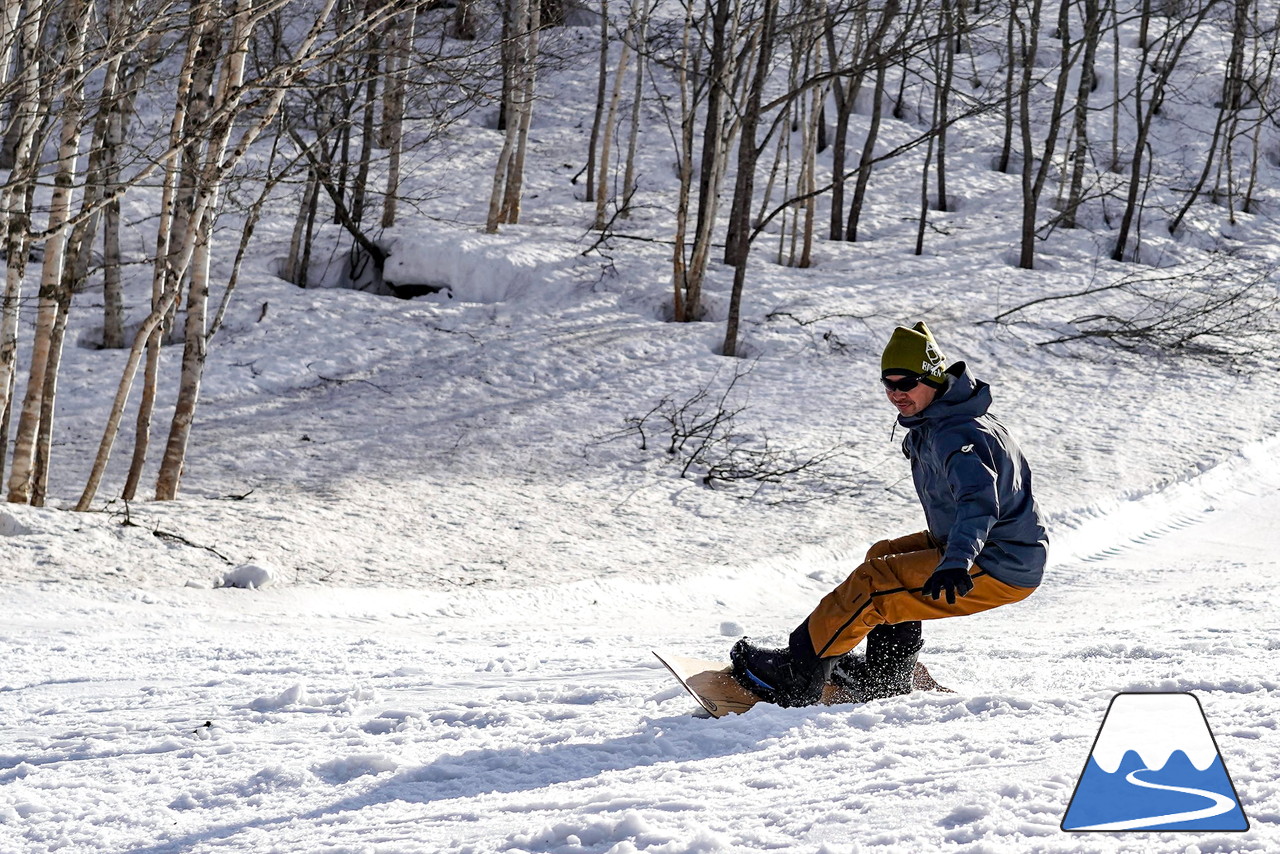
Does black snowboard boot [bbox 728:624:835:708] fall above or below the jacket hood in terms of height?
below

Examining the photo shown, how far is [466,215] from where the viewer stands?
18.3m

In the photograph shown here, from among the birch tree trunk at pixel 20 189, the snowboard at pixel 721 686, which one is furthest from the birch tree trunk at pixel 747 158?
the snowboard at pixel 721 686

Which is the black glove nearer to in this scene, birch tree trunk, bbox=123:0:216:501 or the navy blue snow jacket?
the navy blue snow jacket

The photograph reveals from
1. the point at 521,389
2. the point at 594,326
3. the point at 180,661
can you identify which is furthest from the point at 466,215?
the point at 180,661

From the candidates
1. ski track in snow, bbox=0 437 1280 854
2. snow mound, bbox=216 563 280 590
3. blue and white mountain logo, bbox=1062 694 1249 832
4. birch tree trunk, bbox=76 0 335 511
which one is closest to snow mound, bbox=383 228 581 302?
birch tree trunk, bbox=76 0 335 511

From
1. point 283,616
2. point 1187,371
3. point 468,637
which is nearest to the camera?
point 468,637

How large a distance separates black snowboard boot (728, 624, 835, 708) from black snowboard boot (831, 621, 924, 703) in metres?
0.19

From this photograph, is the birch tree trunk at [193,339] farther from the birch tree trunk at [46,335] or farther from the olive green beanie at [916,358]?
the olive green beanie at [916,358]

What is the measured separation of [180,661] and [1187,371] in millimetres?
13110

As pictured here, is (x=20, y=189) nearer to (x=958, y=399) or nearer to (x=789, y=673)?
(x=789, y=673)

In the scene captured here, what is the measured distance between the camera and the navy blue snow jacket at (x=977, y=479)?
11.5 feet

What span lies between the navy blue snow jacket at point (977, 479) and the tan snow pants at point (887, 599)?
0.07 meters

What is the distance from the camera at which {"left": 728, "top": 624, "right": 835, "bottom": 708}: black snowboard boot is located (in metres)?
3.79

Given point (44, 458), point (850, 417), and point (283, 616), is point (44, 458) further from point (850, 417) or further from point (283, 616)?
point (850, 417)
